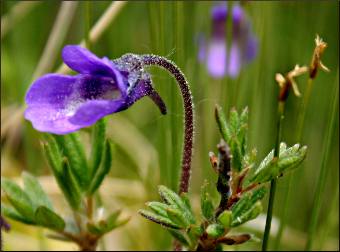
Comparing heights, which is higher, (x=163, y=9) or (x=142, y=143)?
(x=163, y=9)

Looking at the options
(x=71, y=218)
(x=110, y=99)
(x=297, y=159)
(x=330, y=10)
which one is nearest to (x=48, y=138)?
(x=71, y=218)

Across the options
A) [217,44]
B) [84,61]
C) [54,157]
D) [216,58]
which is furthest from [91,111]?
[217,44]

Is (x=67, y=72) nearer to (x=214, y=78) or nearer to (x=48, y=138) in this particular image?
(x=48, y=138)

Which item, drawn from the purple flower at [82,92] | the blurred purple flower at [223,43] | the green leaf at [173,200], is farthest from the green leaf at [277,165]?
the blurred purple flower at [223,43]

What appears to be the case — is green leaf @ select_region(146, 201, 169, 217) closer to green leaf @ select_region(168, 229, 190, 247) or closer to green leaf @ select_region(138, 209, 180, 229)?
green leaf @ select_region(138, 209, 180, 229)

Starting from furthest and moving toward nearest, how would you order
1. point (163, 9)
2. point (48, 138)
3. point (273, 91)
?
point (273, 91), point (163, 9), point (48, 138)

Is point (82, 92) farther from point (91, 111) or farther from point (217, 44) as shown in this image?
point (217, 44)

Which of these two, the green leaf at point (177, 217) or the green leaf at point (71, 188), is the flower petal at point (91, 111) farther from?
the green leaf at point (71, 188)

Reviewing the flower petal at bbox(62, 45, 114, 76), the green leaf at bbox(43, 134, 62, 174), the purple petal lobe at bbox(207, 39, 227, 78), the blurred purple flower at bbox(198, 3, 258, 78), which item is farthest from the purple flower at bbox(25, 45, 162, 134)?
the purple petal lobe at bbox(207, 39, 227, 78)
